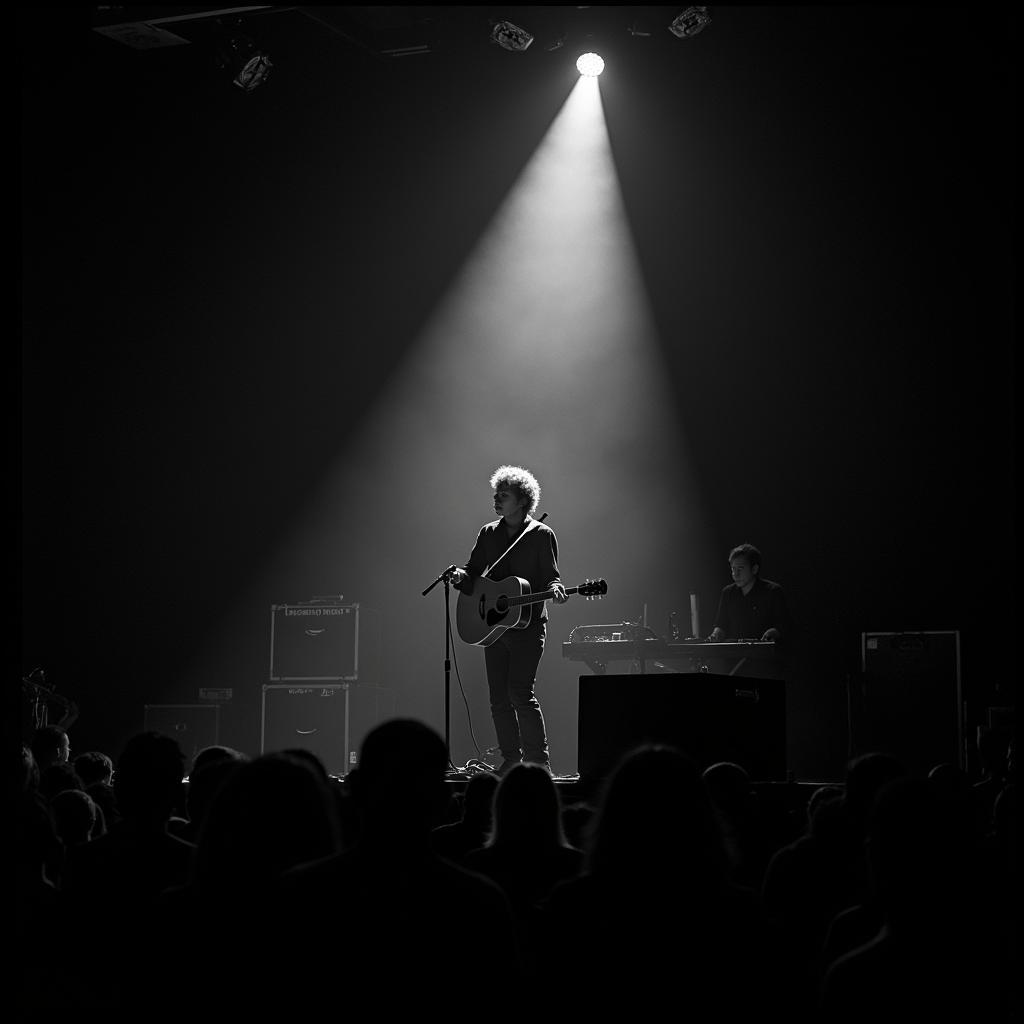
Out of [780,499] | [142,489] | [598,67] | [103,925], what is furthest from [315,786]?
[142,489]

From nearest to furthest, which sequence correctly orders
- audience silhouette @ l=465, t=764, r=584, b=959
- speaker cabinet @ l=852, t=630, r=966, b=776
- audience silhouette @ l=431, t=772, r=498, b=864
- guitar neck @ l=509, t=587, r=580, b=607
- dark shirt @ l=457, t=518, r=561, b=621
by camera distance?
1. audience silhouette @ l=465, t=764, r=584, b=959
2. audience silhouette @ l=431, t=772, r=498, b=864
3. guitar neck @ l=509, t=587, r=580, b=607
4. dark shirt @ l=457, t=518, r=561, b=621
5. speaker cabinet @ l=852, t=630, r=966, b=776

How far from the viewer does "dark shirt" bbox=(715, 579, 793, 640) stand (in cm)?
830

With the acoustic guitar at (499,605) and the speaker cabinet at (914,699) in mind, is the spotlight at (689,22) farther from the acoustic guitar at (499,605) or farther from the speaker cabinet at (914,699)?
the speaker cabinet at (914,699)

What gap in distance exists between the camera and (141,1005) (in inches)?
89.7

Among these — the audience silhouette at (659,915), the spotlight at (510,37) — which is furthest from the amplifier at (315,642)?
the audience silhouette at (659,915)

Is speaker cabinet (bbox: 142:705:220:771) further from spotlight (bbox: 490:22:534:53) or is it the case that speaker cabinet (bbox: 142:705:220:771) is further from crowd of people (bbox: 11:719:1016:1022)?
crowd of people (bbox: 11:719:1016:1022)

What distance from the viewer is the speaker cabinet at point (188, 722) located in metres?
9.86

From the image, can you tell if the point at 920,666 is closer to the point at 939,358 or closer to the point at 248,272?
the point at 939,358

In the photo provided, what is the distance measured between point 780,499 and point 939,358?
1.60 metres

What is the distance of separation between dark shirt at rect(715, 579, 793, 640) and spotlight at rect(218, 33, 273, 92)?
530 cm

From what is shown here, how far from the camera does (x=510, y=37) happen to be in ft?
29.8

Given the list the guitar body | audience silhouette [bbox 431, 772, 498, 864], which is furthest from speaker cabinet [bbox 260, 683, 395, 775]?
audience silhouette [bbox 431, 772, 498, 864]

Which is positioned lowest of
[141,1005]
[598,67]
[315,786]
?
[141,1005]

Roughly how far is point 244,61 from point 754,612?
568cm
